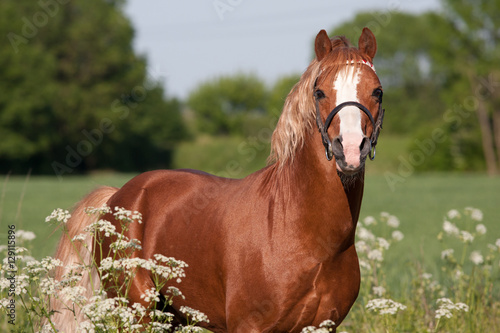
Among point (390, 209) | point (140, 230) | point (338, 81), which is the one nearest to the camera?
point (338, 81)

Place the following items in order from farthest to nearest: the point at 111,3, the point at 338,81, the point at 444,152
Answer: the point at 111,3 → the point at 444,152 → the point at 338,81

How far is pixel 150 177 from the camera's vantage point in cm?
430

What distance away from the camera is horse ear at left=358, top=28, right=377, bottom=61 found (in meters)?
3.26

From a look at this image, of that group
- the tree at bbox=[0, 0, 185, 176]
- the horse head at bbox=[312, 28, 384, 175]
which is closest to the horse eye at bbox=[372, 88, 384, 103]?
the horse head at bbox=[312, 28, 384, 175]

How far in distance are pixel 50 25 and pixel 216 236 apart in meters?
54.3

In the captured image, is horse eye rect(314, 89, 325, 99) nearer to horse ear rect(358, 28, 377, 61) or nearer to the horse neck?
the horse neck

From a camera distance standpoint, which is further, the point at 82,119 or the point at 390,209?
the point at 82,119

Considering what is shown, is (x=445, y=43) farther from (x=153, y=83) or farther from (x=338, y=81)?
(x=338, y=81)

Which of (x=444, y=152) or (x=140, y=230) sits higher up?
(x=444, y=152)

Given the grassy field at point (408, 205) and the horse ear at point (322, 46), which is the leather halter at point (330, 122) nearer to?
the horse ear at point (322, 46)

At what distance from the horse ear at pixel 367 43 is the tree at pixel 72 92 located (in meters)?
46.5

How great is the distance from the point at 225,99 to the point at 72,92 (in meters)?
33.3

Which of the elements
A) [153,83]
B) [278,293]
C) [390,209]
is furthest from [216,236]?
[153,83]

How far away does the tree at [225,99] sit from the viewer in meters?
79.8
